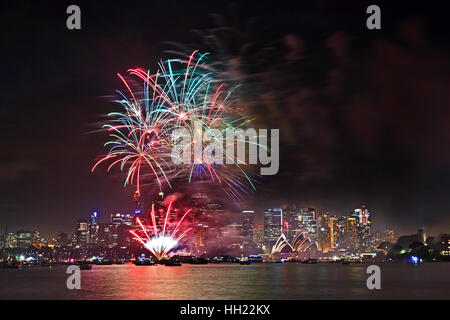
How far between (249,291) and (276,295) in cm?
587

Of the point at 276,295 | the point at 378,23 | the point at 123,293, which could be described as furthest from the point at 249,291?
the point at 378,23

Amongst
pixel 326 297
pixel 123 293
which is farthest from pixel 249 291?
pixel 123 293
